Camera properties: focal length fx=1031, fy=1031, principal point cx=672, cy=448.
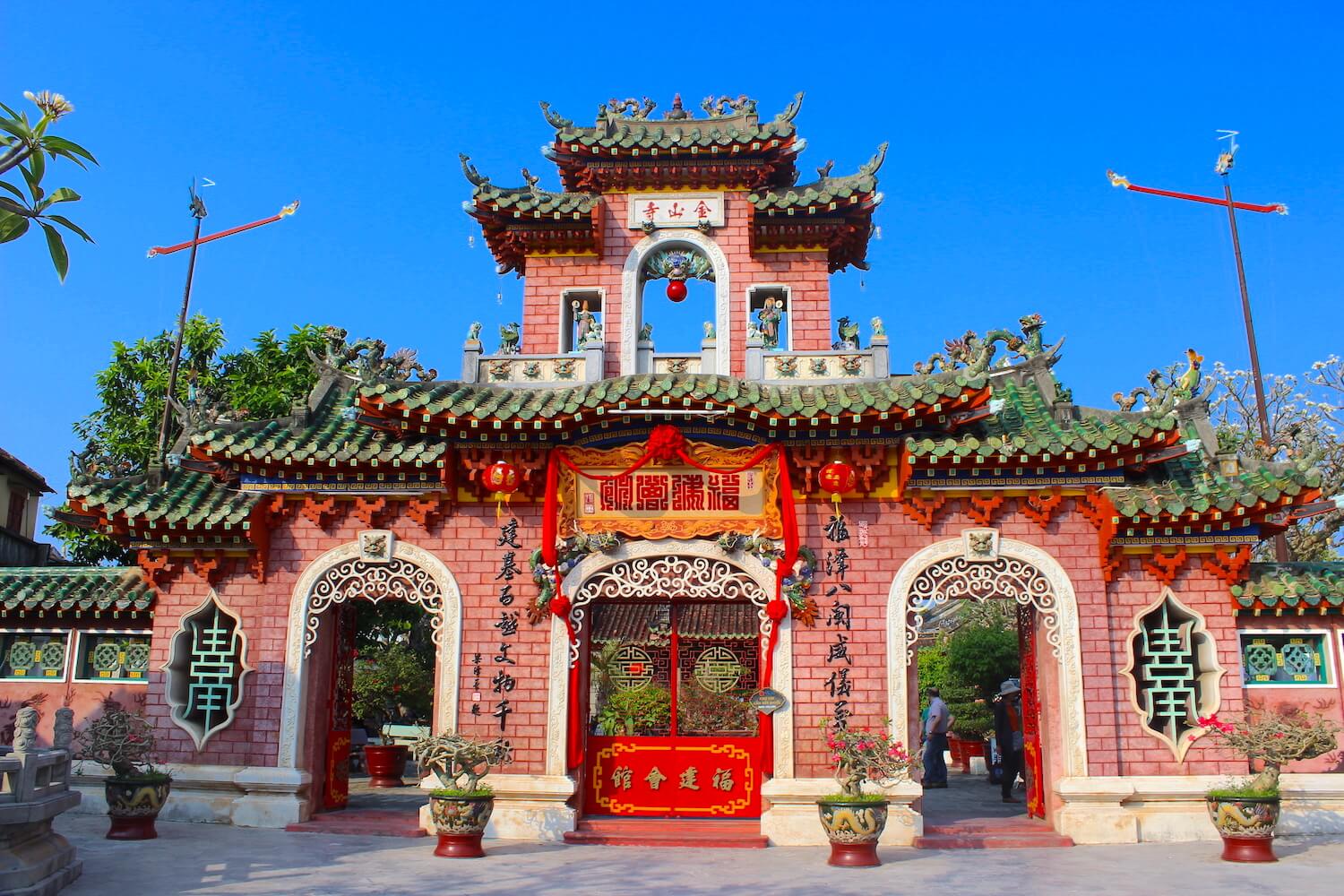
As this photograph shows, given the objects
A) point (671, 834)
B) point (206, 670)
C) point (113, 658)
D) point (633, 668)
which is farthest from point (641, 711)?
point (113, 658)

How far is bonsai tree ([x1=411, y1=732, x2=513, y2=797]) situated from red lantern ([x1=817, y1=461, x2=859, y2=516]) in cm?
449

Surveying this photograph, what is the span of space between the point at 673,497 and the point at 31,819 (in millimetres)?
6583

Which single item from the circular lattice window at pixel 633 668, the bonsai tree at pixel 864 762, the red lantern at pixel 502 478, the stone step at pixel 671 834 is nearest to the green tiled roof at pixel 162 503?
the red lantern at pixel 502 478

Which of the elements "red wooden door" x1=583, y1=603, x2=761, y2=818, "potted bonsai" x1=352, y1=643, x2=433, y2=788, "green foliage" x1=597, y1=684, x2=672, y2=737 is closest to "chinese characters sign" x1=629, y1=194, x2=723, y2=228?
"red wooden door" x1=583, y1=603, x2=761, y2=818

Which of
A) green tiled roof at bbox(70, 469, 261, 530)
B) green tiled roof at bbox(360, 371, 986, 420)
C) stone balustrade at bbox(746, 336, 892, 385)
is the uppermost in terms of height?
stone balustrade at bbox(746, 336, 892, 385)

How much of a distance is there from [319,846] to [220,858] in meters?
1.05

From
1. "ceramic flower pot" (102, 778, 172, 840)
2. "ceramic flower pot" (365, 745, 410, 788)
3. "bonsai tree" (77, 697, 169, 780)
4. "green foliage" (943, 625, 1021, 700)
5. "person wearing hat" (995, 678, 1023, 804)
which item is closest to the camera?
"ceramic flower pot" (102, 778, 172, 840)

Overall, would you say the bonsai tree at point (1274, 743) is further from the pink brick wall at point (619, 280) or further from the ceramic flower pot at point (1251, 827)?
the pink brick wall at point (619, 280)

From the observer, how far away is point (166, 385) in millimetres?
21391

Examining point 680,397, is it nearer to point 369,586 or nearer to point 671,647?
point 671,647

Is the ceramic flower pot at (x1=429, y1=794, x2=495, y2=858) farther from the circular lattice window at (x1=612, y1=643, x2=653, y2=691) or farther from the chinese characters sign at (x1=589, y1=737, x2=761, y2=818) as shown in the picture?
the circular lattice window at (x1=612, y1=643, x2=653, y2=691)

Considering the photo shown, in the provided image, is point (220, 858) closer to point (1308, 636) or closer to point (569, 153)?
point (569, 153)

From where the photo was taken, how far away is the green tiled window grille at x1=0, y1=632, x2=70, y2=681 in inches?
496

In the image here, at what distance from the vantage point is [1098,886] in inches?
335
